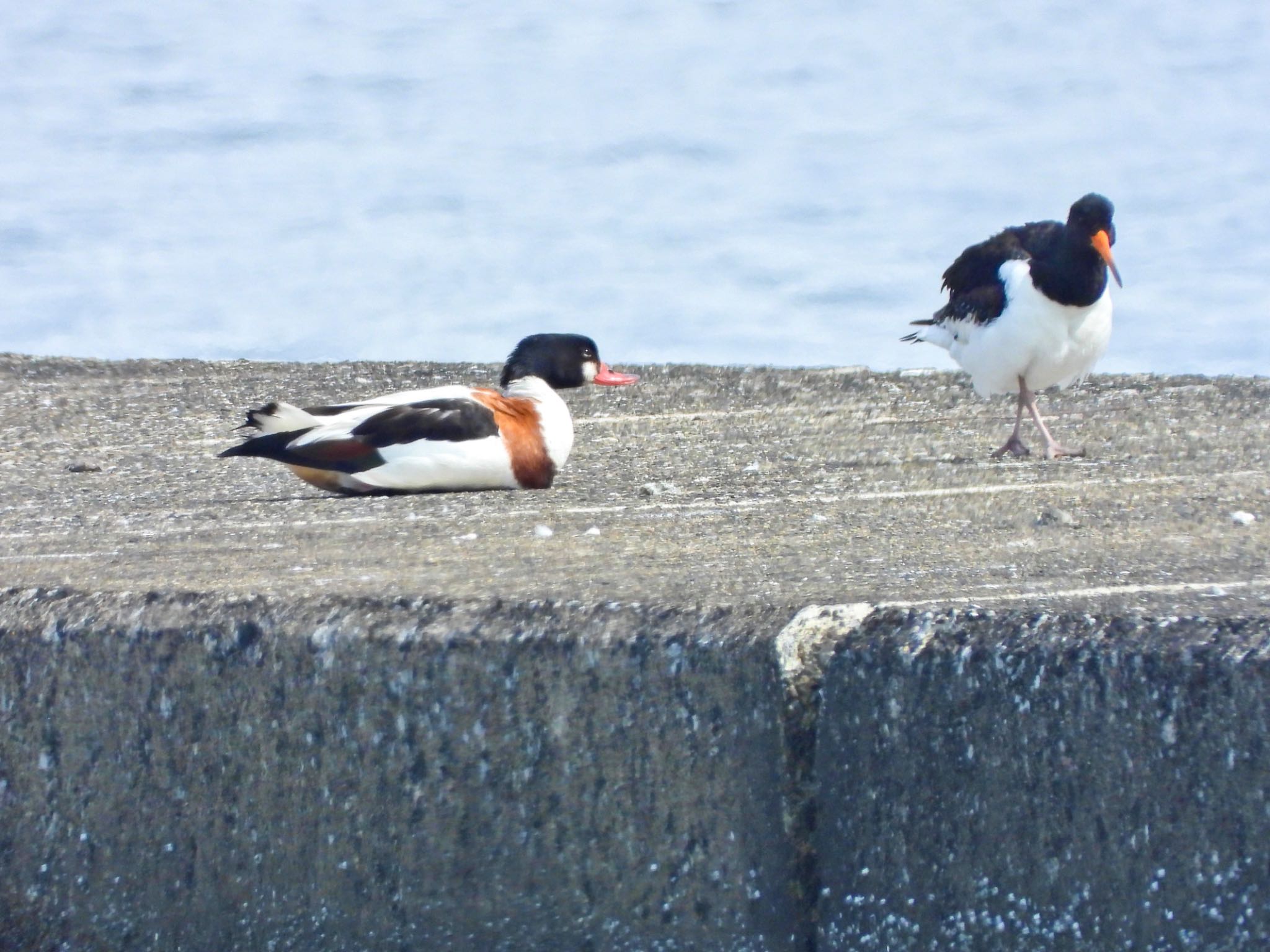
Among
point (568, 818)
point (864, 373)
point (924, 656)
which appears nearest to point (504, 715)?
point (568, 818)

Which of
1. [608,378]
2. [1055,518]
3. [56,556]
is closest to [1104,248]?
[608,378]

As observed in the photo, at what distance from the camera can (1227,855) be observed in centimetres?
158

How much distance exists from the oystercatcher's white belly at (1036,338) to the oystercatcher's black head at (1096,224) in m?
0.19


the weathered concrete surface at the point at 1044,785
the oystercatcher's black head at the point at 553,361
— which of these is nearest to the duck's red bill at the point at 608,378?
the oystercatcher's black head at the point at 553,361

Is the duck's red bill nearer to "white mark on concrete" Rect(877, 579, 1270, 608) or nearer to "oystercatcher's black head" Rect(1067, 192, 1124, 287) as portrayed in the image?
"oystercatcher's black head" Rect(1067, 192, 1124, 287)

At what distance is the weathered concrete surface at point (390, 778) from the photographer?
1855mm

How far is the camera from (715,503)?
357 cm

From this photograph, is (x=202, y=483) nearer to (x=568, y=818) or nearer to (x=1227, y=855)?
(x=568, y=818)

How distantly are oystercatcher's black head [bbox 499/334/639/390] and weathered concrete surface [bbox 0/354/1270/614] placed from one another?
284 millimetres

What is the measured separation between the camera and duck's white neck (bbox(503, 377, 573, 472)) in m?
4.32

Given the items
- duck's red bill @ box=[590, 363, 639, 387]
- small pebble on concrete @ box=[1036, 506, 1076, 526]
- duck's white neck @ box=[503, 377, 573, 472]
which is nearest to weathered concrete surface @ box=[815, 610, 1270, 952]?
small pebble on concrete @ box=[1036, 506, 1076, 526]

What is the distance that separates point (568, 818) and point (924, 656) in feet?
1.62

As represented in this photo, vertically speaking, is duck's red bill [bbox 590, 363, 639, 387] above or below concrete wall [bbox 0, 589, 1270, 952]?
above

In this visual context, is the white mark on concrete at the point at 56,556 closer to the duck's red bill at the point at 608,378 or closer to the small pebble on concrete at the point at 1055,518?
the small pebble on concrete at the point at 1055,518
